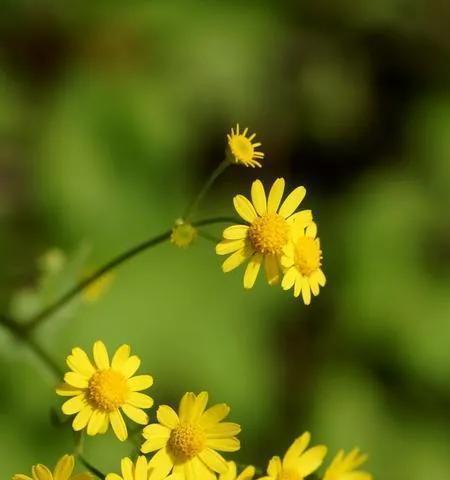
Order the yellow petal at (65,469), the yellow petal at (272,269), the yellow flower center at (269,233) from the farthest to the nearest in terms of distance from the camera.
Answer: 1. the yellow petal at (272,269)
2. the yellow flower center at (269,233)
3. the yellow petal at (65,469)

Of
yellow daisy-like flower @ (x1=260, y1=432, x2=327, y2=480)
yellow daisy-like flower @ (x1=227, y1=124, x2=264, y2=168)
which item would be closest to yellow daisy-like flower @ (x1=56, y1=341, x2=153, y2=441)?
yellow daisy-like flower @ (x1=260, y1=432, x2=327, y2=480)

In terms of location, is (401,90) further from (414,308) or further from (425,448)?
(425,448)

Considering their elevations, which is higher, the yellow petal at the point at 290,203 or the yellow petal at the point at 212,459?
the yellow petal at the point at 290,203

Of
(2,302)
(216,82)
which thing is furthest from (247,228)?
(216,82)

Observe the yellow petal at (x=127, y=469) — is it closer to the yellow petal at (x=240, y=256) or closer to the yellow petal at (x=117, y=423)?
the yellow petal at (x=117, y=423)

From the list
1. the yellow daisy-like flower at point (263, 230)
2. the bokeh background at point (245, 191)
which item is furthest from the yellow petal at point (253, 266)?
the bokeh background at point (245, 191)
